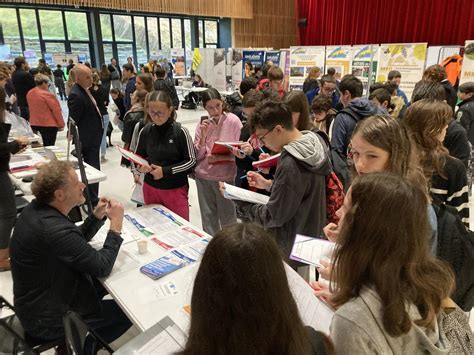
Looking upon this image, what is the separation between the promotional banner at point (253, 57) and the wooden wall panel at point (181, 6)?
4092 millimetres

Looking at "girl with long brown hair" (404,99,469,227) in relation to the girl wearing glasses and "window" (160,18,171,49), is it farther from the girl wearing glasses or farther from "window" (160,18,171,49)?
"window" (160,18,171,49)

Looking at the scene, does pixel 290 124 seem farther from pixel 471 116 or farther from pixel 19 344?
pixel 471 116

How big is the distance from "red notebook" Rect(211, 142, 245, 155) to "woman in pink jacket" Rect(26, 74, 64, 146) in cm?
334

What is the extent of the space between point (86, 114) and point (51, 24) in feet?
35.5

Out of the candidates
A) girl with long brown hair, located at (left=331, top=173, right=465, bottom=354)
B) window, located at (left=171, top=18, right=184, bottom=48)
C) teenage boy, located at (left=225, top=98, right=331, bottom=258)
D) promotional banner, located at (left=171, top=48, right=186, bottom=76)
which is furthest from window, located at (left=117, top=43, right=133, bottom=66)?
girl with long brown hair, located at (left=331, top=173, right=465, bottom=354)

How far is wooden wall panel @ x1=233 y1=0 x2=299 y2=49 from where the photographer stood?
54.4ft

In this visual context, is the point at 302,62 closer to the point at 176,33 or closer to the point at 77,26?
the point at 176,33

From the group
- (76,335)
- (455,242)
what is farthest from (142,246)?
(455,242)

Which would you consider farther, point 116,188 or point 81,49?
point 81,49

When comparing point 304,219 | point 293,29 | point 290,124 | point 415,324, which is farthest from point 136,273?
point 293,29

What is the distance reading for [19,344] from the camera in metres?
1.60

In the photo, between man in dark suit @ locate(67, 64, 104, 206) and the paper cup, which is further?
man in dark suit @ locate(67, 64, 104, 206)

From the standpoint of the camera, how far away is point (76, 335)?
1.43 meters

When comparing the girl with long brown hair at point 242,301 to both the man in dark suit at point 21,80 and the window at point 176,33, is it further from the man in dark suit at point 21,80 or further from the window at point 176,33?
the window at point 176,33
